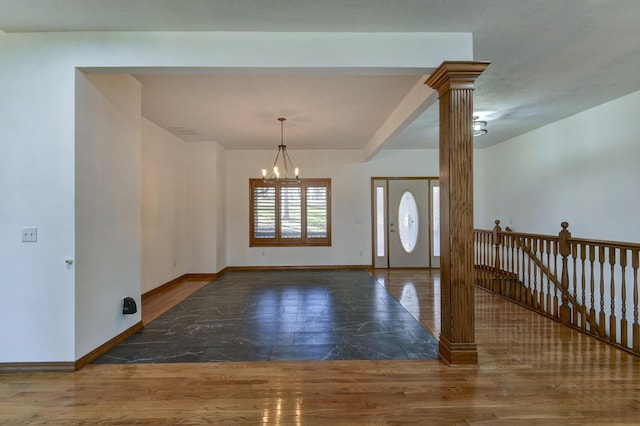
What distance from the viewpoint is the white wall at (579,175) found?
433cm

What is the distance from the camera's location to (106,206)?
3.07 meters

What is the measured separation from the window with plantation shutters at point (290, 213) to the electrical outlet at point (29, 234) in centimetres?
477

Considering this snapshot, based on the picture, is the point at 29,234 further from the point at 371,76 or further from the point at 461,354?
the point at 461,354

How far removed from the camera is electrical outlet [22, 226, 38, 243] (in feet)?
8.61

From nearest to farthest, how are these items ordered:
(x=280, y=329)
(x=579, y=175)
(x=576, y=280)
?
1. (x=280, y=329)
2. (x=576, y=280)
3. (x=579, y=175)

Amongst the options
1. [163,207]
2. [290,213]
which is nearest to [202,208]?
[163,207]

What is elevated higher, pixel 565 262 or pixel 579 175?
pixel 579 175

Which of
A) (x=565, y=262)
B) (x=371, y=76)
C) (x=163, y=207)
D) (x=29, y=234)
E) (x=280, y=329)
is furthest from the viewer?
(x=163, y=207)

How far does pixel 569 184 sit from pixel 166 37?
6.13 m

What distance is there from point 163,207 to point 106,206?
253 cm

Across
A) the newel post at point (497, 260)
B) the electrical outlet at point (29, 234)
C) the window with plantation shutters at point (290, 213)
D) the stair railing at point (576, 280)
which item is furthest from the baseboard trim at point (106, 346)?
the newel post at point (497, 260)

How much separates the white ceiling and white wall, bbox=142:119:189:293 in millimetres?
500

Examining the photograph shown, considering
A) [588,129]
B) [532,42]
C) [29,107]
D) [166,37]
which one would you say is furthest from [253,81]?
[588,129]

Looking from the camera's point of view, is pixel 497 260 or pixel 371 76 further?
pixel 497 260
